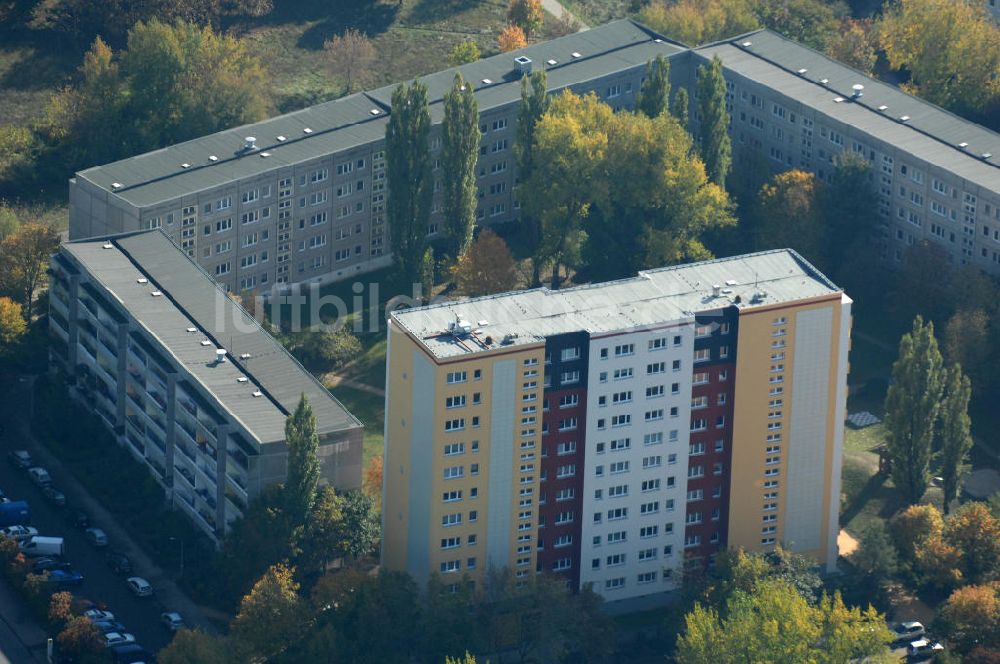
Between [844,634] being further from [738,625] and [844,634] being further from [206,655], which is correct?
[206,655]

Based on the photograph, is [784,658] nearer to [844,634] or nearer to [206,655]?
[844,634]

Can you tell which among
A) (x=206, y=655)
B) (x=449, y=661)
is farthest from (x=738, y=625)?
(x=206, y=655)

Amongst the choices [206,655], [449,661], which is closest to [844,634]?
[449,661]

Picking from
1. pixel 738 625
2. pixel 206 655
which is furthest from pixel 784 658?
pixel 206 655

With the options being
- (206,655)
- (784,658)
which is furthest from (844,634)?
(206,655)

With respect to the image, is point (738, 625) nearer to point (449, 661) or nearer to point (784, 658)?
point (784, 658)

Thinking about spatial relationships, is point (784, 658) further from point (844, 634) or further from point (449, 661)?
point (449, 661)
